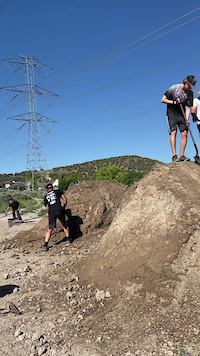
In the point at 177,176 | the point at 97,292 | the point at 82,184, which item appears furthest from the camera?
the point at 82,184

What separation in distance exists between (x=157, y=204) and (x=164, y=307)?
1.74m

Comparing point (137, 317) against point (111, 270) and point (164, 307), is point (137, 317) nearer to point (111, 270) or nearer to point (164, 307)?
point (164, 307)

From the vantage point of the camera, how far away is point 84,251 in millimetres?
7355

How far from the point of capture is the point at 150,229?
4.72 meters

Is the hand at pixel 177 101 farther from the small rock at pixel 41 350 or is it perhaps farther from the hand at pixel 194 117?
the small rock at pixel 41 350

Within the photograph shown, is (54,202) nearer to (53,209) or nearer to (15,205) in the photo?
(53,209)

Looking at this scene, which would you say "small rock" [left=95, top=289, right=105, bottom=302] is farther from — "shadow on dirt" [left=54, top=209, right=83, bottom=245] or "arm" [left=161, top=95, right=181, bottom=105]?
"shadow on dirt" [left=54, top=209, right=83, bottom=245]

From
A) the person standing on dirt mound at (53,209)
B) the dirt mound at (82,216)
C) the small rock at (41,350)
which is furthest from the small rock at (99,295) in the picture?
the dirt mound at (82,216)

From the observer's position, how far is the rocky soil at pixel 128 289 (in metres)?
3.36

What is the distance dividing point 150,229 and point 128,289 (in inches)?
39.8

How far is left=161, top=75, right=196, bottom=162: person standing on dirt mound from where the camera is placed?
19.2 feet

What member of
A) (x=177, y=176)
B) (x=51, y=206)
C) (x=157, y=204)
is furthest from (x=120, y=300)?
(x=51, y=206)

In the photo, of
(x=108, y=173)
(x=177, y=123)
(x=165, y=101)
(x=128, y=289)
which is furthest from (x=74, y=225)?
(x=108, y=173)

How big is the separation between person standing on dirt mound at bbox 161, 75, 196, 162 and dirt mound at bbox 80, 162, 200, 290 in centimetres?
74
